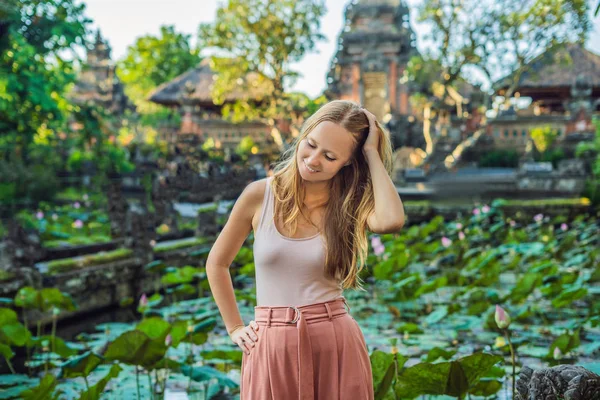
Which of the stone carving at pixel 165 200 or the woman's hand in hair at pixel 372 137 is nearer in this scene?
the woman's hand in hair at pixel 372 137

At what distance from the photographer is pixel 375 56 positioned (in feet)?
66.9

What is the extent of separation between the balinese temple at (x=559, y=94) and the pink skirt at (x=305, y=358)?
1786 centimetres

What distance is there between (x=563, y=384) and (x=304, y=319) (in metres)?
0.73

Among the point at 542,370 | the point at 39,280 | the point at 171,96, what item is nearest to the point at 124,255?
the point at 39,280

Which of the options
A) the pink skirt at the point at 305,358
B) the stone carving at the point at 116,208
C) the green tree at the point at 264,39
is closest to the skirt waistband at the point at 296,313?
the pink skirt at the point at 305,358

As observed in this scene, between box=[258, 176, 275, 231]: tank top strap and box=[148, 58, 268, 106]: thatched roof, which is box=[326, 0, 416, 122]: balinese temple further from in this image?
box=[258, 176, 275, 231]: tank top strap

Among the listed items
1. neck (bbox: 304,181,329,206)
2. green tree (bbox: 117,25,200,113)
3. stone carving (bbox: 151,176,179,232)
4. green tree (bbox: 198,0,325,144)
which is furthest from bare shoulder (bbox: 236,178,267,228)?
green tree (bbox: 117,25,200,113)

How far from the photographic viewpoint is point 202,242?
7.89 metres

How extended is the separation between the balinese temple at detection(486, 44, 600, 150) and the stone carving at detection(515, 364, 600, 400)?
1763cm

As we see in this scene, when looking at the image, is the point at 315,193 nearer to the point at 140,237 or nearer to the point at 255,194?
the point at 255,194

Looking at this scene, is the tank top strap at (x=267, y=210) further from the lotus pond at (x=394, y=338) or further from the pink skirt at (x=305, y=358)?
the lotus pond at (x=394, y=338)

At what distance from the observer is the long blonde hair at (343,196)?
182 centimetres

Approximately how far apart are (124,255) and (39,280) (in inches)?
50.5

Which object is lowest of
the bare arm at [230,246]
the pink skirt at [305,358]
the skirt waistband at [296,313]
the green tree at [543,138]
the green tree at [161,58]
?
the pink skirt at [305,358]
